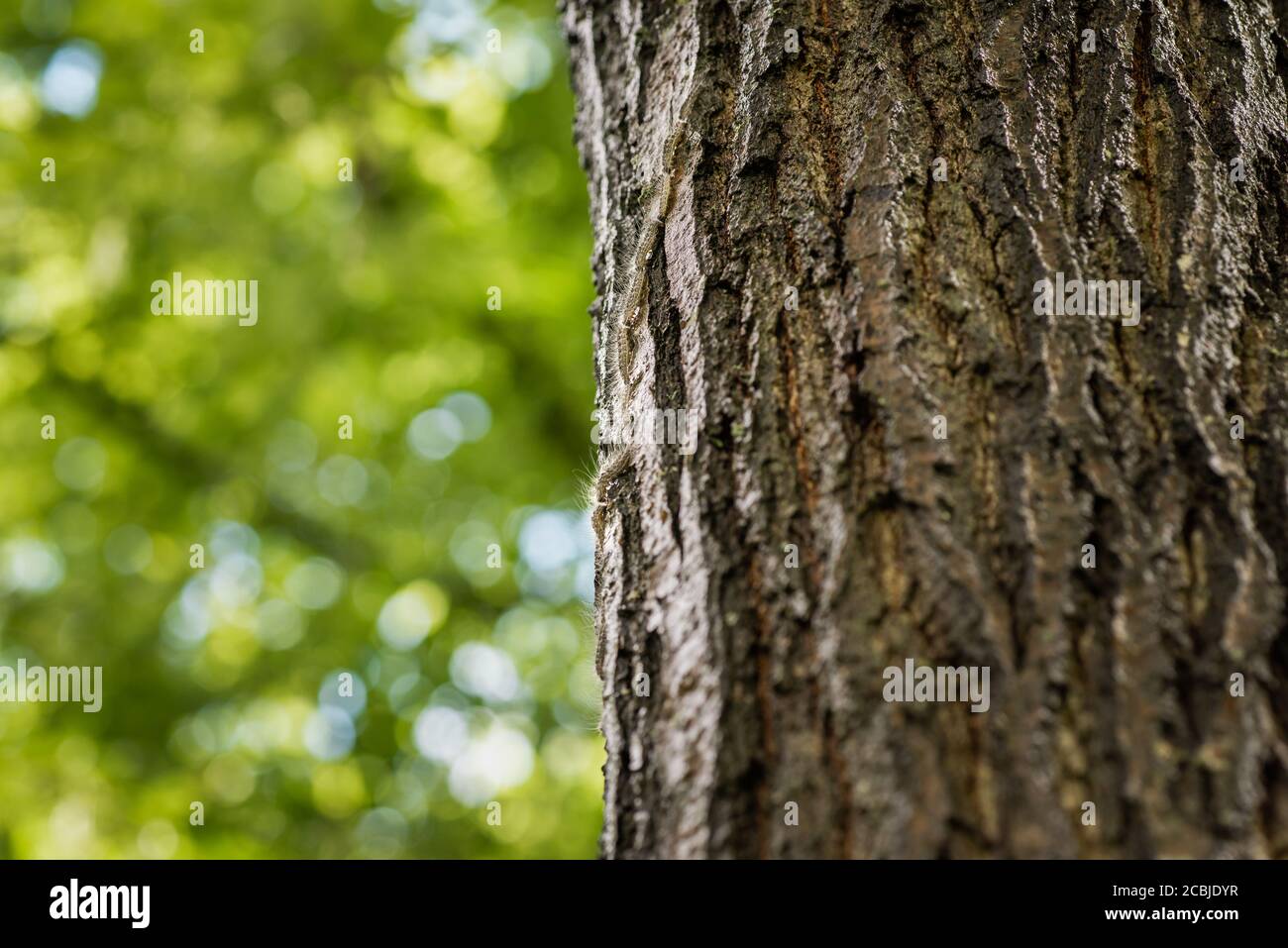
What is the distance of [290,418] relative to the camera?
4.74m

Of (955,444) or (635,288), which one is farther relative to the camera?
(635,288)

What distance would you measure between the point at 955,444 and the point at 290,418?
4.07 metres

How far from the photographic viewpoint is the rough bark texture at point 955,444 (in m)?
1.05

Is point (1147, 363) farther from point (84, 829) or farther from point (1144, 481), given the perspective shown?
point (84, 829)

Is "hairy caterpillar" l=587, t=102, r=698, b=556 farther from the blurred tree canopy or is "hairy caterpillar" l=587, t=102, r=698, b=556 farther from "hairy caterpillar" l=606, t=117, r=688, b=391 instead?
the blurred tree canopy

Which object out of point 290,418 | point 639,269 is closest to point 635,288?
point 639,269

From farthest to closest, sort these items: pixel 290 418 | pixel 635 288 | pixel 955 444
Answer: pixel 290 418 < pixel 635 288 < pixel 955 444

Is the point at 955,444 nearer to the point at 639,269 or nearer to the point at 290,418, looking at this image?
the point at 639,269

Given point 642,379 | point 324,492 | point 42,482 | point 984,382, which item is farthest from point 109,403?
point 984,382

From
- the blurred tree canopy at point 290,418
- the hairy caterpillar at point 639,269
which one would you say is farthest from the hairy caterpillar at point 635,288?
the blurred tree canopy at point 290,418

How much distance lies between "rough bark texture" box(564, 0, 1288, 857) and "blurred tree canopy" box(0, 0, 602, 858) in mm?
3140

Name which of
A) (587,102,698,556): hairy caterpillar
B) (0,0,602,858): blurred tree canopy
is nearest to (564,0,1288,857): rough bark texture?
(587,102,698,556): hairy caterpillar

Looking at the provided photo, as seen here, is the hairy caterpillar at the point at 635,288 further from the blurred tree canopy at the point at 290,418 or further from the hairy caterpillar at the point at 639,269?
the blurred tree canopy at the point at 290,418

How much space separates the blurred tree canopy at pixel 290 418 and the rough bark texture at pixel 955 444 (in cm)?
314
